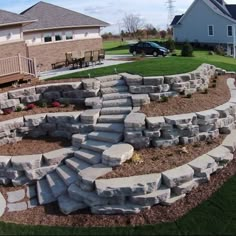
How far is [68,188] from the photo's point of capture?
7.72m

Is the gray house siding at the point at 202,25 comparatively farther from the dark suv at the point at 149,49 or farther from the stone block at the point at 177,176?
the stone block at the point at 177,176

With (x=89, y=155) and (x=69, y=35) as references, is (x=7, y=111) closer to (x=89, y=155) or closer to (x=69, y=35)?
(x=89, y=155)

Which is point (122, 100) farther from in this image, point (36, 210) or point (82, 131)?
point (36, 210)

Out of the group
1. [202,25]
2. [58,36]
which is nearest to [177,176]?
[58,36]

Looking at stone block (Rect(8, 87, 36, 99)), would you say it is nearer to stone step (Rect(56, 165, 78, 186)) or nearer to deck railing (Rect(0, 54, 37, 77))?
deck railing (Rect(0, 54, 37, 77))

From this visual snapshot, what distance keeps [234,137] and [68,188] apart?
4.38m

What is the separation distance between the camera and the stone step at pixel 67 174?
317 inches

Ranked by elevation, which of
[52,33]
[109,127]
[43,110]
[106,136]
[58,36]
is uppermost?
[52,33]

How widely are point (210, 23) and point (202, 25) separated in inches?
43.5

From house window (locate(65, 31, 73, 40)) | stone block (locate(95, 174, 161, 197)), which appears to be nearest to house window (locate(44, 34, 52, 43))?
house window (locate(65, 31, 73, 40))

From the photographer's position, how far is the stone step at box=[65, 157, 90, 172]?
831 cm

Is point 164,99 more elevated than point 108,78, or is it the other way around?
point 108,78

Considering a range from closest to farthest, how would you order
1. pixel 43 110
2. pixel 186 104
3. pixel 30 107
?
pixel 186 104 → pixel 43 110 → pixel 30 107

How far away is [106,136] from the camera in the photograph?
913cm
